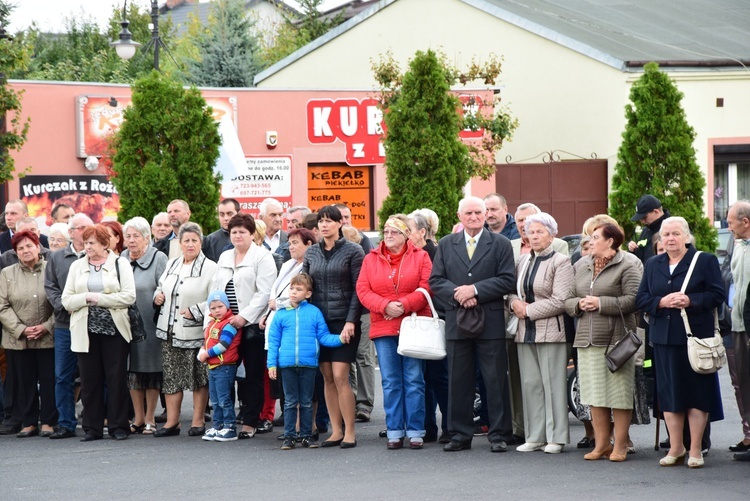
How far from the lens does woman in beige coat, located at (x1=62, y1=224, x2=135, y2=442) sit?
1141cm

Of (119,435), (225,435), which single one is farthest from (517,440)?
(119,435)

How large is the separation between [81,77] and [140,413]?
32.4 meters

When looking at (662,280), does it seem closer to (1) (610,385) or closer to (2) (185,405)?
(1) (610,385)

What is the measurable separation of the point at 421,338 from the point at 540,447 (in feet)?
4.56

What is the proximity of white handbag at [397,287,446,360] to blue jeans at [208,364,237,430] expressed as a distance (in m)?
1.79

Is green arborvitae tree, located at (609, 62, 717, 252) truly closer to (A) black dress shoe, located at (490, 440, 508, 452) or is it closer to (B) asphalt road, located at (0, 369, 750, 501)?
(B) asphalt road, located at (0, 369, 750, 501)

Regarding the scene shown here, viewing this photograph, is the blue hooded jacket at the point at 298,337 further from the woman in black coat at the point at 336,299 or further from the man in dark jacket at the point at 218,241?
the man in dark jacket at the point at 218,241

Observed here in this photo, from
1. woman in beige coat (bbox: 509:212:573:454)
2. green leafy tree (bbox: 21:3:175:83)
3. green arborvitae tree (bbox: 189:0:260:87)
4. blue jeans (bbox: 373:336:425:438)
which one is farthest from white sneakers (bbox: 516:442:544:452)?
green leafy tree (bbox: 21:3:175:83)

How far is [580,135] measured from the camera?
29.0 m

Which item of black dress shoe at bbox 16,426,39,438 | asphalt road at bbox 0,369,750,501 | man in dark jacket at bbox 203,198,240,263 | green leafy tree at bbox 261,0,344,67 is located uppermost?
green leafy tree at bbox 261,0,344,67

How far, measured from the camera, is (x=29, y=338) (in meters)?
11.8

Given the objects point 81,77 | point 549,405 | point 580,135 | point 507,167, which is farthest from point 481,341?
point 81,77

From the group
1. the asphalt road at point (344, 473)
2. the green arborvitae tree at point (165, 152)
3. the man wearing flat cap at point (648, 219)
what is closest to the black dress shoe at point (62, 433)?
the asphalt road at point (344, 473)

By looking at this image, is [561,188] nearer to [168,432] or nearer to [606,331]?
[168,432]
